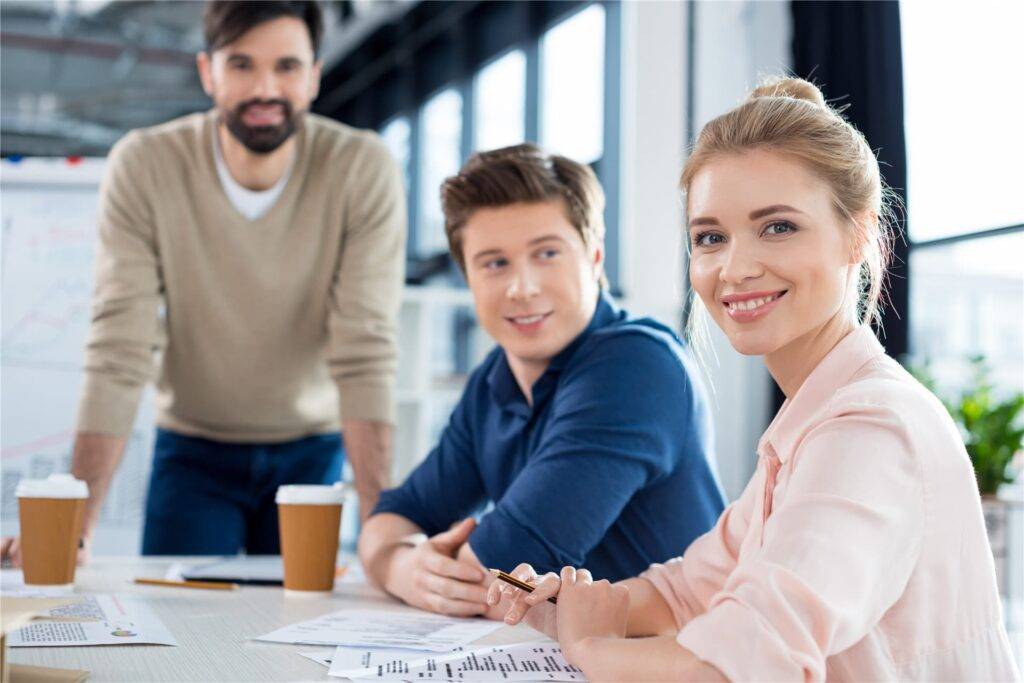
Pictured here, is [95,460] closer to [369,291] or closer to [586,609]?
[369,291]

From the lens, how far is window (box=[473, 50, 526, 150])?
5527mm

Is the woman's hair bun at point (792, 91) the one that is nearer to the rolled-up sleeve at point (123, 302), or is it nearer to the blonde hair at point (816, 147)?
the blonde hair at point (816, 147)

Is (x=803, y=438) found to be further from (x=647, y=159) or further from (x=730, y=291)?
(x=647, y=159)

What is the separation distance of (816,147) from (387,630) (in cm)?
67

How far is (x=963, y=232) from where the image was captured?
3064 mm

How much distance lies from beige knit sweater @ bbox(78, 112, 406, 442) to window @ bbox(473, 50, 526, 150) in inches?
128

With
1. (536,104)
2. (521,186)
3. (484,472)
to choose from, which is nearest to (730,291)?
(521,186)

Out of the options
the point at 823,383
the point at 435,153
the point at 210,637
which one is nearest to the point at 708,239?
the point at 823,383

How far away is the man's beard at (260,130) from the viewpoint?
2086 millimetres

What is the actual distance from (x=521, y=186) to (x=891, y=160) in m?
1.93

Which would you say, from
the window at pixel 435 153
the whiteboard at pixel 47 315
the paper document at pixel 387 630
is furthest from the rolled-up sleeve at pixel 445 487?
the window at pixel 435 153

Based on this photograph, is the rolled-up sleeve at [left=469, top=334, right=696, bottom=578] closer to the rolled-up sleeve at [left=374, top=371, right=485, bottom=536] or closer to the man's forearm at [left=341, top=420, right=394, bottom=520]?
the rolled-up sleeve at [left=374, top=371, right=485, bottom=536]

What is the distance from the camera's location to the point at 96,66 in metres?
6.85

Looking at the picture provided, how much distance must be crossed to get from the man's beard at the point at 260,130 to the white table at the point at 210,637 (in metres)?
0.90
